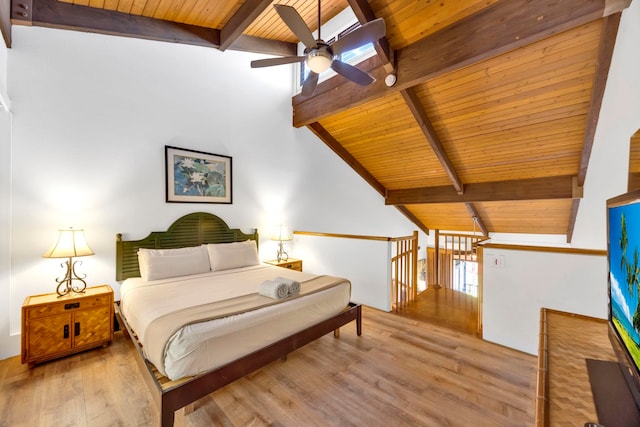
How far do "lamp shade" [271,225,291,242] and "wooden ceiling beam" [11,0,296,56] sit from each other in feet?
8.95

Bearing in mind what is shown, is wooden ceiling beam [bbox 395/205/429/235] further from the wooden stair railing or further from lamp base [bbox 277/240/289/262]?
lamp base [bbox 277/240/289/262]

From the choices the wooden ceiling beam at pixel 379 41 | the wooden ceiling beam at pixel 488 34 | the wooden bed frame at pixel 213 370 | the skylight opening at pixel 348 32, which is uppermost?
the skylight opening at pixel 348 32

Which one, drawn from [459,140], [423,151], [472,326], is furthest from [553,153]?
[472,326]

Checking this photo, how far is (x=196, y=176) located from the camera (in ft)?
12.3

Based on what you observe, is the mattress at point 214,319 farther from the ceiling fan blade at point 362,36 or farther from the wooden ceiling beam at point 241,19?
the wooden ceiling beam at point 241,19

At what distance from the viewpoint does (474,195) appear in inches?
195

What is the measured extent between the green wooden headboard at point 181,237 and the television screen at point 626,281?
3927 millimetres

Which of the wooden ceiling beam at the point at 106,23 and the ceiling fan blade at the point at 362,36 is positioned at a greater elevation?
the wooden ceiling beam at the point at 106,23

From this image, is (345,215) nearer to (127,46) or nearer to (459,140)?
(459,140)

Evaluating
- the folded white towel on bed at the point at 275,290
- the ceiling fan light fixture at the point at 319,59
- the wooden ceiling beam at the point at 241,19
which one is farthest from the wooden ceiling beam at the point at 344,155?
the folded white towel on bed at the point at 275,290

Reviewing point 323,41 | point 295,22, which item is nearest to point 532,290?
point 323,41

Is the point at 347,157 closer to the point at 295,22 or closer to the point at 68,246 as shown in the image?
the point at 295,22

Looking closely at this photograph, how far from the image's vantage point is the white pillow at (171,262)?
301 centimetres

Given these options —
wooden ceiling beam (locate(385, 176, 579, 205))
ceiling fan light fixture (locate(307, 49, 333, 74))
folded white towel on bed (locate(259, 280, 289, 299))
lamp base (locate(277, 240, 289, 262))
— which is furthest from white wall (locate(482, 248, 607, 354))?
lamp base (locate(277, 240, 289, 262))
